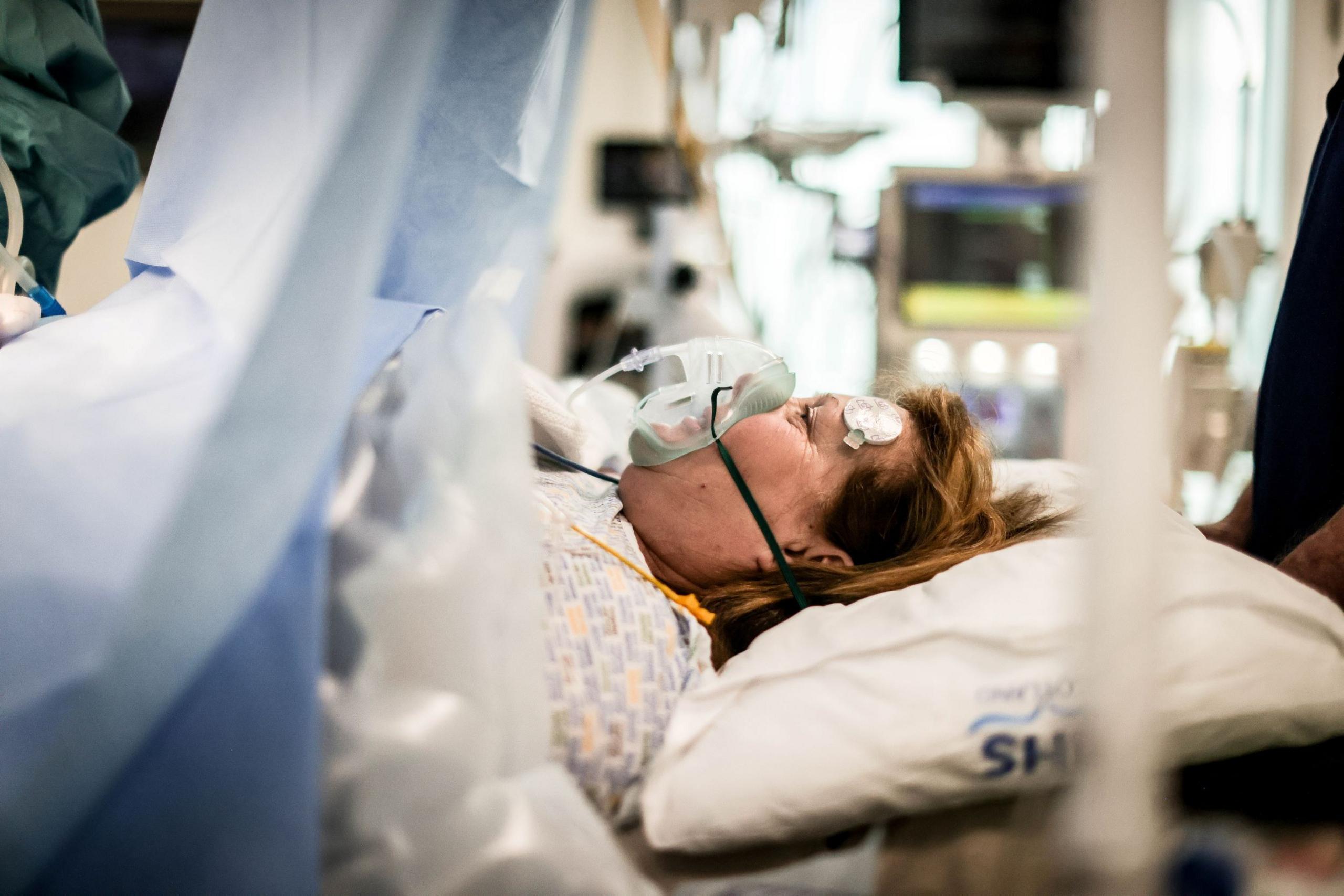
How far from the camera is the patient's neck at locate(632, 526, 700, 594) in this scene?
100 centimetres

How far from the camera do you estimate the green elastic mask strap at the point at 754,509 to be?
2.98ft

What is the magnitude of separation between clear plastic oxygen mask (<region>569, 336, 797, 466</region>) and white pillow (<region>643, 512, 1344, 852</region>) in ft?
1.13

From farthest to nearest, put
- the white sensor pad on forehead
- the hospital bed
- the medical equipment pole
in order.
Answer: the white sensor pad on forehead → the hospital bed → the medical equipment pole

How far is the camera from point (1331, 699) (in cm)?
65

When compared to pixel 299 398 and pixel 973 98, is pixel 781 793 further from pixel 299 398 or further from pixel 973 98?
pixel 973 98

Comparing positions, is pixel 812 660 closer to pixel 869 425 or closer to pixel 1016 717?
pixel 1016 717

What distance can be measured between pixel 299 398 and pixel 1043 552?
23.7 inches

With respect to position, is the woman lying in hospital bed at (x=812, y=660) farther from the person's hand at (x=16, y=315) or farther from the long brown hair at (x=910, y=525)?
the person's hand at (x=16, y=315)

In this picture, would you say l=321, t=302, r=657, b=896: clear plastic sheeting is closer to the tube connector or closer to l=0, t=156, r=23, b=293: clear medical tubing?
the tube connector

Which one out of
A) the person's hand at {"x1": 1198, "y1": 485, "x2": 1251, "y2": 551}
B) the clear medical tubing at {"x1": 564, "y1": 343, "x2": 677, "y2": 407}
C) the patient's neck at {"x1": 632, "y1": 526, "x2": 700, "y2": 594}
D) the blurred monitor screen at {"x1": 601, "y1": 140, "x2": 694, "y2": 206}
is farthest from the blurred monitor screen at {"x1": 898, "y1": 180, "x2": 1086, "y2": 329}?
the patient's neck at {"x1": 632, "y1": 526, "x2": 700, "y2": 594}

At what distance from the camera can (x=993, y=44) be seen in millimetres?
2604

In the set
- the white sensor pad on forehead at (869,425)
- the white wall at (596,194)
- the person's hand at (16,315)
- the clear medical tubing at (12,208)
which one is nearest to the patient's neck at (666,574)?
the white sensor pad on forehead at (869,425)

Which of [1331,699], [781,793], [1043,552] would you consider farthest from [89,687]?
[1331,699]

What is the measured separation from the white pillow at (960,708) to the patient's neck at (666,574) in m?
0.30
